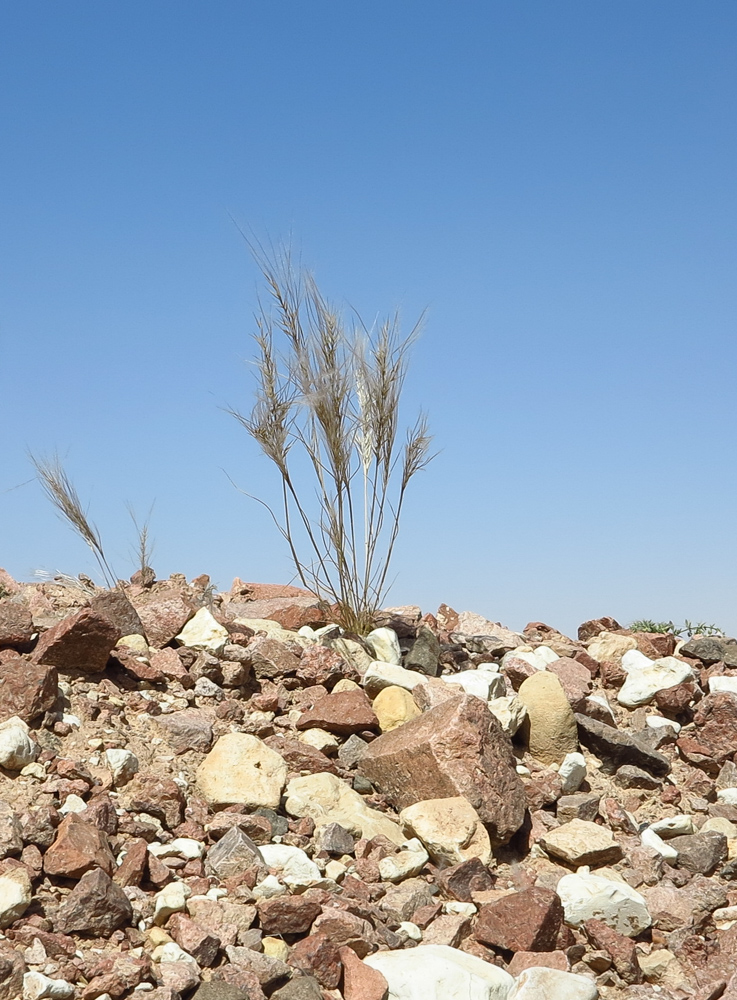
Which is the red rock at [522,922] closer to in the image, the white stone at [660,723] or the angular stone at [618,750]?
the angular stone at [618,750]

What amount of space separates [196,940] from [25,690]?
4.69 feet

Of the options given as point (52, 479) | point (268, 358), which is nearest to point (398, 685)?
point (268, 358)

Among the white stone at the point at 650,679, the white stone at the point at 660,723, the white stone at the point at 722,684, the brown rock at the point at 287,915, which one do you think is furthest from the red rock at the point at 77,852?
the white stone at the point at 722,684

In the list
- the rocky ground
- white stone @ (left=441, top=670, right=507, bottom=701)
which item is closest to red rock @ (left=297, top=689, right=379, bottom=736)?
the rocky ground

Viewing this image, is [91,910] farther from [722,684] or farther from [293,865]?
[722,684]

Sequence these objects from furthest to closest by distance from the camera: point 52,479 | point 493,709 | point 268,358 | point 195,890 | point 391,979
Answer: point 52,479
point 268,358
point 493,709
point 195,890
point 391,979

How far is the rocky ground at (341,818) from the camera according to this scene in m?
3.11

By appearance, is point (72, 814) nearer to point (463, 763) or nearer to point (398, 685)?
point (463, 763)

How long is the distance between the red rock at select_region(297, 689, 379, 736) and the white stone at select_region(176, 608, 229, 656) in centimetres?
68

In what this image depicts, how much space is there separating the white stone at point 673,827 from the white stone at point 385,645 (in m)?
1.69

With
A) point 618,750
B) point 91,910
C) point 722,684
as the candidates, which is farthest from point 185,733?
point 722,684

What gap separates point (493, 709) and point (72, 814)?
220 cm

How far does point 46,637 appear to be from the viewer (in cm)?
447

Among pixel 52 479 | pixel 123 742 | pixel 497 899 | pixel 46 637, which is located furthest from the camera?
pixel 52 479
